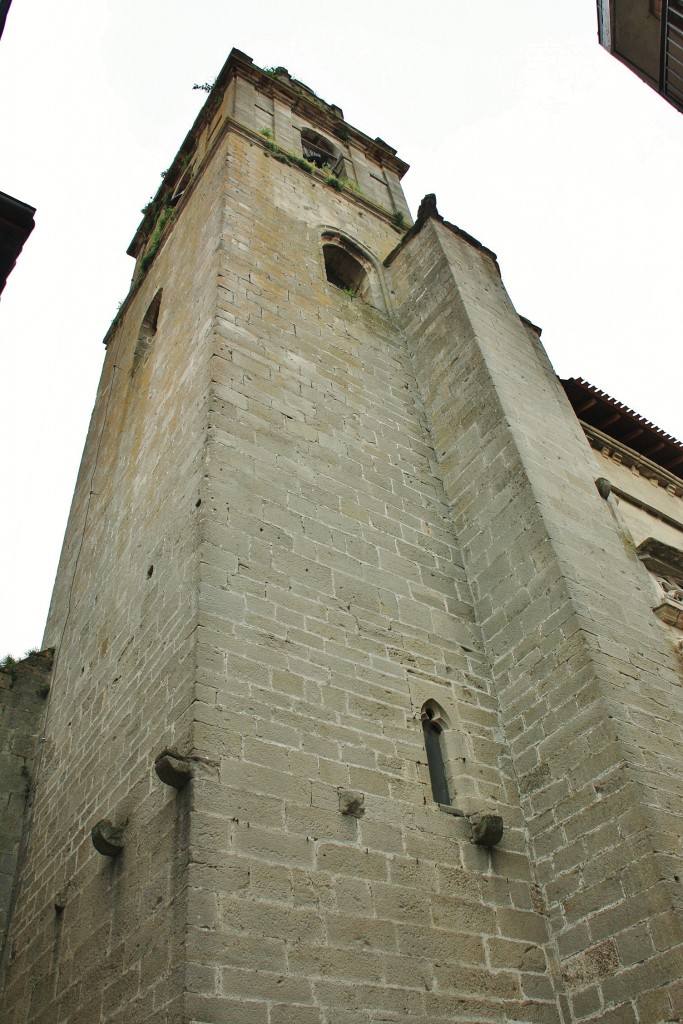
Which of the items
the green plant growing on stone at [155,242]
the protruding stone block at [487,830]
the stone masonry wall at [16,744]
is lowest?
the protruding stone block at [487,830]

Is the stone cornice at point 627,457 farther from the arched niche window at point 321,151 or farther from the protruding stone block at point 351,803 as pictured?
the protruding stone block at point 351,803

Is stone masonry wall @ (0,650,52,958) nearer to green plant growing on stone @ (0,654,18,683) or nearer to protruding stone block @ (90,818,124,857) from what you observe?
green plant growing on stone @ (0,654,18,683)

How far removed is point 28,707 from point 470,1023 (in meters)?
5.10

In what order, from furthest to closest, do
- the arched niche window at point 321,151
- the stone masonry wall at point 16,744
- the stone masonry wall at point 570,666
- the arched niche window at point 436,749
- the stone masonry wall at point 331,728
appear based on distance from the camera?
the arched niche window at point 321,151, the stone masonry wall at point 16,744, the arched niche window at point 436,749, the stone masonry wall at point 570,666, the stone masonry wall at point 331,728

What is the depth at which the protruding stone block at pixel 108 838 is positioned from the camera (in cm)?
470

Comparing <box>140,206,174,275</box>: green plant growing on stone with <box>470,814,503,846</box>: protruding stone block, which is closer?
<box>470,814,503,846</box>: protruding stone block

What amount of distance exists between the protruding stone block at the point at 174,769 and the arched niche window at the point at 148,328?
723cm

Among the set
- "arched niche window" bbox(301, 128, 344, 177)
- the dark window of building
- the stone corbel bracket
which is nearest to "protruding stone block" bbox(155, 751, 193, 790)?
the stone corbel bracket

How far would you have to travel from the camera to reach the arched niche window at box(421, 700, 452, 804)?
17.0ft

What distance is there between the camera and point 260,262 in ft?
28.3

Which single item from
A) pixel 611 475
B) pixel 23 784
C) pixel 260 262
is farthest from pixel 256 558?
pixel 611 475

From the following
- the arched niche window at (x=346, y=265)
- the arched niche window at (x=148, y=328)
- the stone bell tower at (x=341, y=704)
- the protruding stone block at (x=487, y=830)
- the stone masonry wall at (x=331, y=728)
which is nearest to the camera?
the stone masonry wall at (x=331, y=728)

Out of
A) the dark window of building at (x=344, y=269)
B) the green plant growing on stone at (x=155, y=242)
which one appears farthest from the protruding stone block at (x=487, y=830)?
the green plant growing on stone at (x=155, y=242)

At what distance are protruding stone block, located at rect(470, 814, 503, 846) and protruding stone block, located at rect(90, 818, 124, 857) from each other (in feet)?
7.00
